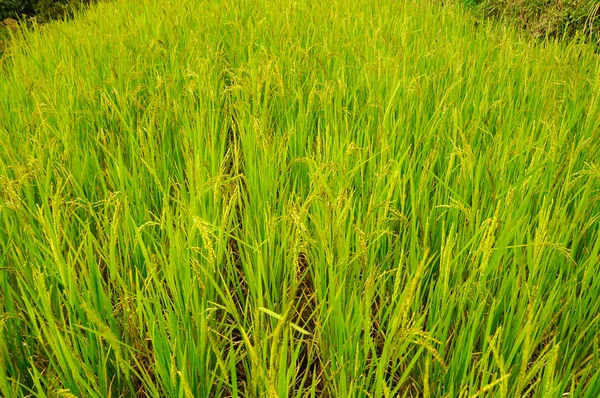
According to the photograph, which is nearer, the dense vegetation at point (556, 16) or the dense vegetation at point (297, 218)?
the dense vegetation at point (297, 218)

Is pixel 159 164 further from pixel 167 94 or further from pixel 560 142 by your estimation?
pixel 560 142

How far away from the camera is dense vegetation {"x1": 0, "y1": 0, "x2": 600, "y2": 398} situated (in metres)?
0.75

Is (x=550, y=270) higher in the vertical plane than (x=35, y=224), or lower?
lower

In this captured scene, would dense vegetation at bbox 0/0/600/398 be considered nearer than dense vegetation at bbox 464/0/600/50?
Yes

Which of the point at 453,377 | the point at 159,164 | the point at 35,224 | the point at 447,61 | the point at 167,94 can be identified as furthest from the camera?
the point at 447,61

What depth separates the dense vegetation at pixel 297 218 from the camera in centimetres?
75

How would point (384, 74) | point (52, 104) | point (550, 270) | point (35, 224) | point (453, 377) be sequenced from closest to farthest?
point (453, 377)
point (550, 270)
point (35, 224)
point (52, 104)
point (384, 74)

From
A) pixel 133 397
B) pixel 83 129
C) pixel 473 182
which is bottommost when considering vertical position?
pixel 133 397

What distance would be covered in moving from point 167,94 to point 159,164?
0.43 metres

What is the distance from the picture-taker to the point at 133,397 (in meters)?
0.80

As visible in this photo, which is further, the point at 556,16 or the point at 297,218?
the point at 556,16

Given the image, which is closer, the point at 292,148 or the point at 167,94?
the point at 292,148

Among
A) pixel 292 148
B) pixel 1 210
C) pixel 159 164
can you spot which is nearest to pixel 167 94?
pixel 159 164

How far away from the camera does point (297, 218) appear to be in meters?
0.66
